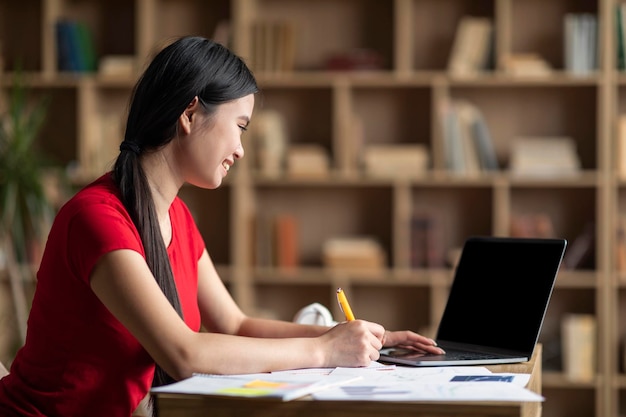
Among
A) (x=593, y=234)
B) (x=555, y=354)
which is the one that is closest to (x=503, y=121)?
(x=593, y=234)

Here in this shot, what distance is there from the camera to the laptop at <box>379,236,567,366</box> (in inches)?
64.4

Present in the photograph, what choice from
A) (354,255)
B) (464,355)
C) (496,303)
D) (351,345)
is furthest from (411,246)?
Result: (351,345)

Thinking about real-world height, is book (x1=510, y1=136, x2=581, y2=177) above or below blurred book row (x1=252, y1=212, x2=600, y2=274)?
above

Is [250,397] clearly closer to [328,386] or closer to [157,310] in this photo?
[328,386]

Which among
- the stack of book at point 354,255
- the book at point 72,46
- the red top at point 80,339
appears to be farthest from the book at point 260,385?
the book at point 72,46

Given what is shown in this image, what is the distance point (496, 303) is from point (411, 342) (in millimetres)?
176

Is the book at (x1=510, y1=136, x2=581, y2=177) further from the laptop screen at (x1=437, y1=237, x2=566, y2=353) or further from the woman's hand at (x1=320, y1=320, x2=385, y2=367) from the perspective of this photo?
the woman's hand at (x1=320, y1=320, x2=385, y2=367)

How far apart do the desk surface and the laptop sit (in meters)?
0.32

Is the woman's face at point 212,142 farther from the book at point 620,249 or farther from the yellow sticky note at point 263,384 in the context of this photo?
the book at point 620,249

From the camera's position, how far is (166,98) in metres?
1.65

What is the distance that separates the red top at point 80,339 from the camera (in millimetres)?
1490

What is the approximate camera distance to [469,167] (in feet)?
13.5

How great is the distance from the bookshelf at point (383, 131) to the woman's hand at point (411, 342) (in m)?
2.42

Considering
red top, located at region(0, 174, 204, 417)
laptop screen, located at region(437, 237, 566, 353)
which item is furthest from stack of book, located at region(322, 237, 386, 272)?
red top, located at region(0, 174, 204, 417)
